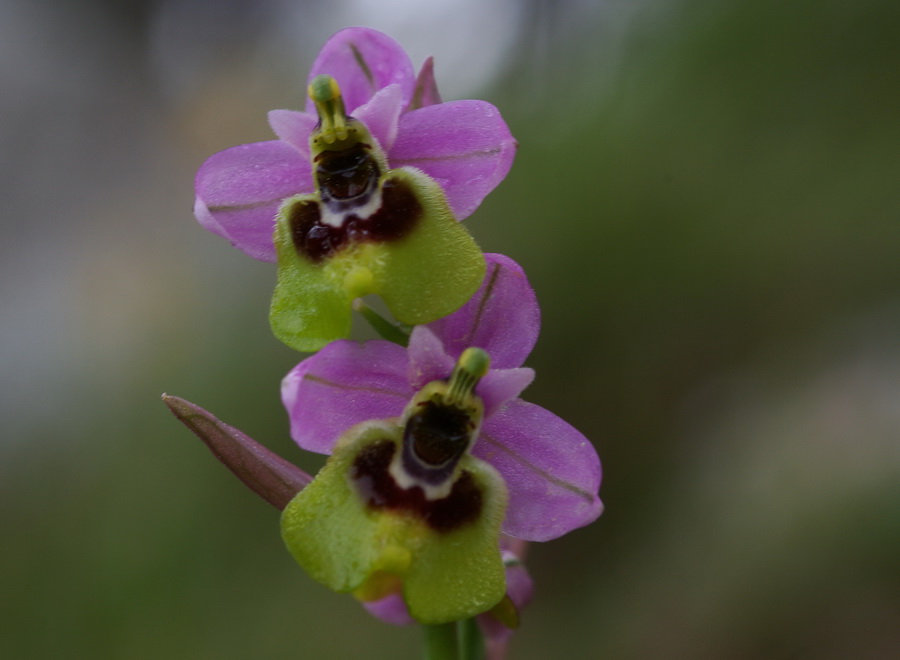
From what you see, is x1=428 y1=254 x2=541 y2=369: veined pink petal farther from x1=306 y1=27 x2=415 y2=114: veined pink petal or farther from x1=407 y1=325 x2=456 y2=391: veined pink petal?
x1=306 y1=27 x2=415 y2=114: veined pink petal

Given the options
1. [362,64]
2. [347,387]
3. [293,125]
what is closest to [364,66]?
[362,64]

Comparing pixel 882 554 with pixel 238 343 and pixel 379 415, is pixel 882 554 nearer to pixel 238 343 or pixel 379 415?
pixel 379 415

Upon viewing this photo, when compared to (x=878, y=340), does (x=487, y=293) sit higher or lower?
higher

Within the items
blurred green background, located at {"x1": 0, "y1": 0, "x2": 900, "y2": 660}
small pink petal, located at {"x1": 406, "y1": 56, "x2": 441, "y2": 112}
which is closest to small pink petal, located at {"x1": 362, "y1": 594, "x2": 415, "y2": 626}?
small pink petal, located at {"x1": 406, "y1": 56, "x2": 441, "y2": 112}

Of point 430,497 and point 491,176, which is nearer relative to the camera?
point 430,497

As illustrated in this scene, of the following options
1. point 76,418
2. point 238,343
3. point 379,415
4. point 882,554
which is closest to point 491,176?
point 379,415

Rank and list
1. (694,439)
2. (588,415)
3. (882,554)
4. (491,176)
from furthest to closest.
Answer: (588,415)
(694,439)
(882,554)
(491,176)

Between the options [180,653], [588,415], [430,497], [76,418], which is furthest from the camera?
[76,418]

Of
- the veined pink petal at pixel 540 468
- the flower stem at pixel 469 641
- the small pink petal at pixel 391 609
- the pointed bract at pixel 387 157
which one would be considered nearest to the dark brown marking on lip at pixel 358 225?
the pointed bract at pixel 387 157
